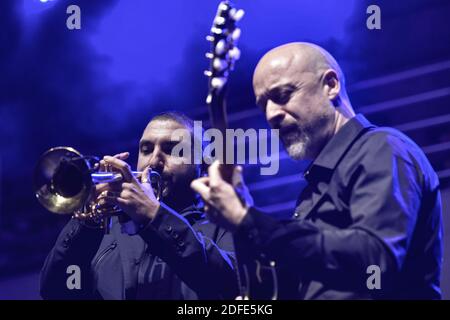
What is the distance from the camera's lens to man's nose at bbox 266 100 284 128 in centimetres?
340

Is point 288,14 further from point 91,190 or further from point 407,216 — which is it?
point 407,216

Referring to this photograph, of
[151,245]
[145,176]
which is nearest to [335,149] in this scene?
[151,245]

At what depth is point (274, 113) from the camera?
3404 mm

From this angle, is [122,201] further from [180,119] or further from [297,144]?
[180,119]

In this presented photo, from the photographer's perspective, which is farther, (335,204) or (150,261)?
(150,261)

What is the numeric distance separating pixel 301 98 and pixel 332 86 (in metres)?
0.19

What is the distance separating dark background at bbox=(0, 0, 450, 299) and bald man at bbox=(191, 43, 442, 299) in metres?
1.53

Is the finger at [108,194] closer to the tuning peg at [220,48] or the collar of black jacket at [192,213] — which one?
the collar of black jacket at [192,213]

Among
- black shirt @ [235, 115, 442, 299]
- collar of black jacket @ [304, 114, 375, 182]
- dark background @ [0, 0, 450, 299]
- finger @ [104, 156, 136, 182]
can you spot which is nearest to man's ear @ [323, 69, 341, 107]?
collar of black jacket @ [304, 114, 375, 182]

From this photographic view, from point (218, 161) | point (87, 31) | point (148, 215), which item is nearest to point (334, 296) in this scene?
point (218, 161)

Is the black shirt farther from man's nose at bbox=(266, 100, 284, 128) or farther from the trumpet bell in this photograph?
the trumpet bell

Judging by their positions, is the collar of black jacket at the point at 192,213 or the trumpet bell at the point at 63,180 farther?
the collar of black jacket at the point at 192,213

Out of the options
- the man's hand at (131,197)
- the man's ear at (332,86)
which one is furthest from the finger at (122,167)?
the man's ear at (332,86)

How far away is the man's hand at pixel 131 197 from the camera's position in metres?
3.61
